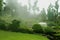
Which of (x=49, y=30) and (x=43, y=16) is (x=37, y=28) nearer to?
(x=49, y=30)

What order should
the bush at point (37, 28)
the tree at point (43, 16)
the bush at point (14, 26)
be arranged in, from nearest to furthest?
the bush at point (37, 28)
the bush at point (14, 26)
the tree at point (43, 16)

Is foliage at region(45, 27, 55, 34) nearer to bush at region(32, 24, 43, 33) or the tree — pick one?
bush at region(32, 24, 43, 33)

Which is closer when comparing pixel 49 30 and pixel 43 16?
pixel 49 30

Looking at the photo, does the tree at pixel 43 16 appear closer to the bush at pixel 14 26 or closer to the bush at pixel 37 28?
the bush at pixel 37 28

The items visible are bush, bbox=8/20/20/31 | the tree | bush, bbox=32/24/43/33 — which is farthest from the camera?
the tree

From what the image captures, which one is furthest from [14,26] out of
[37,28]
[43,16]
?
[43,16]

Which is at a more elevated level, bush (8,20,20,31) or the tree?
the tree

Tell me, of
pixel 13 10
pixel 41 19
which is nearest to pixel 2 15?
pixel 13 10

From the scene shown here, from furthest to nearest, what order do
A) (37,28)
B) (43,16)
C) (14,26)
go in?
(43,16), (14,26), (37,28)

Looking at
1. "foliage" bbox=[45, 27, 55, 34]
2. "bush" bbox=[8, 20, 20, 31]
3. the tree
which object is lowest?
"foliage" bbox=[45, 27, 55, 34]

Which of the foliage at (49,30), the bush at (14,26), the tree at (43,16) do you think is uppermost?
the tree at (43,16)

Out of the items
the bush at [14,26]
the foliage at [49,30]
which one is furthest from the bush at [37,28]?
the bush at [14,26]

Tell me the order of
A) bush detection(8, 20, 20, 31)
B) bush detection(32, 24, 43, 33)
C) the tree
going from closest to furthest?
bush detection(32, 24, 43, 33), bush detection(8, 20, 20, 31), the tree

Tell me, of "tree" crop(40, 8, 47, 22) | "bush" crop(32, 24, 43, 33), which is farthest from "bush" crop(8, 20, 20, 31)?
"tree" crop(40, 8, 47, 22)
